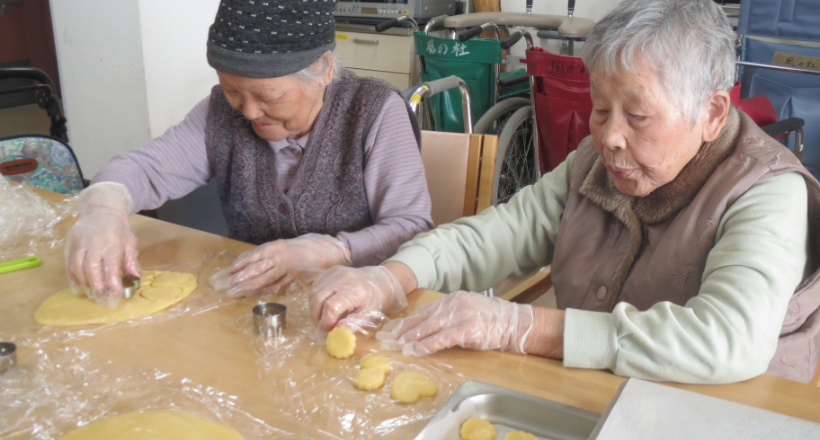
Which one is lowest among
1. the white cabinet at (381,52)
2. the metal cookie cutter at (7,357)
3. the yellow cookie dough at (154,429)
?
the yellow cookie dough at (154,429)

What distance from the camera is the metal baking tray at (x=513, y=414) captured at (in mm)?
760

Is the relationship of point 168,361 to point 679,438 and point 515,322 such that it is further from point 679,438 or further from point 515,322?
point 679,438

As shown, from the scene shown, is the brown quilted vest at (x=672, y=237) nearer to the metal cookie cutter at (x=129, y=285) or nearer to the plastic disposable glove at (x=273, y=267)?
the plastic disposable glove at (x=273, y=267)

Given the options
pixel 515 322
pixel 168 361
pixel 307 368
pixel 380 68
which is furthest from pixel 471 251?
pixel 380 68

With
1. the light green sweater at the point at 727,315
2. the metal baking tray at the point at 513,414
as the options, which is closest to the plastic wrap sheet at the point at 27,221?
the metal baking tray at the point at 513,414

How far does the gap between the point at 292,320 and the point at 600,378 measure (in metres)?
0.47

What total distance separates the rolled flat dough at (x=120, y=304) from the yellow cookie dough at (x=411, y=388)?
458 mm

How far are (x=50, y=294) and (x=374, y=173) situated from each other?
2.24 ft

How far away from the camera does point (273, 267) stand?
3.69ft

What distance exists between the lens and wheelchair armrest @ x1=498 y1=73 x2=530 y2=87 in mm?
3377

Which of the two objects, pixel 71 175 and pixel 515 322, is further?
pixel 71 175

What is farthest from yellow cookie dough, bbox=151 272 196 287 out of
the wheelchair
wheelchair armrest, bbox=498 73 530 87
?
wheelchair armrest, bbox=498 73 530 87

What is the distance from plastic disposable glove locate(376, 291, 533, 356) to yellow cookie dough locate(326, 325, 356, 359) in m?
0.05

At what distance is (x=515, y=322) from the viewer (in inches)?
35.9
